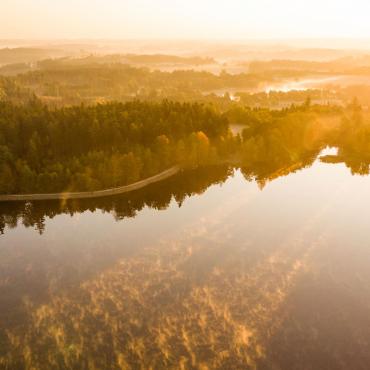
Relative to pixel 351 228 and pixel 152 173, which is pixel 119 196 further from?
pixel 351 228

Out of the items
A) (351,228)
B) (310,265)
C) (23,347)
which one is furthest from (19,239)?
(351,228)

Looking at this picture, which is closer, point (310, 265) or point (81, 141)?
point (310, 265)

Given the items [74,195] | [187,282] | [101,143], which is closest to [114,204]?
[74,195]

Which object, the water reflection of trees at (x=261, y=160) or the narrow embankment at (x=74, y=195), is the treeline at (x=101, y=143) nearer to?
the narrow embankment at (x=74, y=195)

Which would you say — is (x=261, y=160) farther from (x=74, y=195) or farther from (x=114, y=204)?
(x=74, y=195)

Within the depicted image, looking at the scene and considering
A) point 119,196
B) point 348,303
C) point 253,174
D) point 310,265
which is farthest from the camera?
point 253,174

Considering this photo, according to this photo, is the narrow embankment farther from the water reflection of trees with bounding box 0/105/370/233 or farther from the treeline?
the water reflection of trees with bounding box 0/105/370/233
